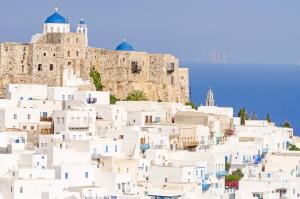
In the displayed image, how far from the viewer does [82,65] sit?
65.6 meters

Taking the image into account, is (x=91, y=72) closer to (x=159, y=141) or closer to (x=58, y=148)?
(x=159, y=141)

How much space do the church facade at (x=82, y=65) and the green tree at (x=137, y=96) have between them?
296 mm

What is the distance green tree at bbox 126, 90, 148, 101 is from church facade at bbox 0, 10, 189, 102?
296mm

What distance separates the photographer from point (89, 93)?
61094 mm

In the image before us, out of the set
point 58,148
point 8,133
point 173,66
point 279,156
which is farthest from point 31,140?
point 173,66

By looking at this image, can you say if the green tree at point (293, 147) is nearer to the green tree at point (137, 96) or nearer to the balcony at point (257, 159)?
the balcony at point (257, 159)

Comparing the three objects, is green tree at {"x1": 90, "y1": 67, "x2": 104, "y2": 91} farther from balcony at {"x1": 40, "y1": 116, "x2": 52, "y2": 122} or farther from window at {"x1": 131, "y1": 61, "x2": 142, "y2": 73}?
balcony at {"x1": 40, "y1": 116, "x2": 52, "y2": 122}

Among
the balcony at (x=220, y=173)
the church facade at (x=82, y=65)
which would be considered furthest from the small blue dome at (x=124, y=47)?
the balcony at (x=220, y=173)

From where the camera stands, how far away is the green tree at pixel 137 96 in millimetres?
66688

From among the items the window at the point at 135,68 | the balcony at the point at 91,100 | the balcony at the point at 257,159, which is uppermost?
the window at the point at 135,68

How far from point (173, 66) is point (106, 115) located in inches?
417

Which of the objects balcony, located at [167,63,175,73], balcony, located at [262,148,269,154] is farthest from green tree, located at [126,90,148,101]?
balcony, located at [262,148,269,154]

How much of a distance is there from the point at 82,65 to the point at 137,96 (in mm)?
2914

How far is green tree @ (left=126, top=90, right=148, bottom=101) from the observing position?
219 ft
